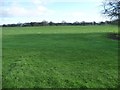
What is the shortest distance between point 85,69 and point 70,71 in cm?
70

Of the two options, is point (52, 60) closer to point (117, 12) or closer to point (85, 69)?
point (85, 69)

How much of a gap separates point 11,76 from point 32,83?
1.05 metres

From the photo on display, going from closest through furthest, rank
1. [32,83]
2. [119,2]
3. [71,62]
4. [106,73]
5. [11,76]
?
1. [32,83]
2. [11,76]
3. [106,73]
4. [71,62]
5. [119,2]

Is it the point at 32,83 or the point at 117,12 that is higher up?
the point at 117,12

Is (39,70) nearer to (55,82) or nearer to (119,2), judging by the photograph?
(55,82)

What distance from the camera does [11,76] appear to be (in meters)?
9.86

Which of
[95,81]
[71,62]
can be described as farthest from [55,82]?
[71,62]

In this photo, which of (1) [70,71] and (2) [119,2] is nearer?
(1) [70,71]

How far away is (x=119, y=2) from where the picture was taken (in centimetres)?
4003

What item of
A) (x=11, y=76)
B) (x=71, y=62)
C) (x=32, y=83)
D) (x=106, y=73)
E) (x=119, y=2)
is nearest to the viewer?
(x=32, y=83)

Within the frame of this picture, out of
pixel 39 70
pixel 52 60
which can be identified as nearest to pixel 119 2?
pixel 52 60

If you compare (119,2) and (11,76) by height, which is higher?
(119,2)

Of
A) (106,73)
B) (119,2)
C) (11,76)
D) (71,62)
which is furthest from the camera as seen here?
(119,2)

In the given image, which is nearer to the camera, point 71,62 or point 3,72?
Result: point 3,72
